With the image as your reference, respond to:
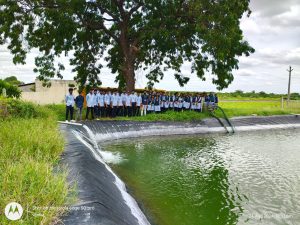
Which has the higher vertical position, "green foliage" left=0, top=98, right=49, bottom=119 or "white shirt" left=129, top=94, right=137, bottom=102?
"white shirt" left=129, top=94, right=137, bottom=102

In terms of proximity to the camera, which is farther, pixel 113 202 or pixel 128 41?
pixel 128 41

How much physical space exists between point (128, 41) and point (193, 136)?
795cm

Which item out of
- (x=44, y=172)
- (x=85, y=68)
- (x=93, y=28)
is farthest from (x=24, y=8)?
(x=44, y=172)

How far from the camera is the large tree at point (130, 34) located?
1980cm

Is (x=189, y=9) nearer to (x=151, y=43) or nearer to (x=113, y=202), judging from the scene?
(x=151, y=43)

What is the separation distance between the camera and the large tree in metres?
19.8

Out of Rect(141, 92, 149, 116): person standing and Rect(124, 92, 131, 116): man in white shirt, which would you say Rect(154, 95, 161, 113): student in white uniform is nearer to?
A: Rect(141, 92, 149, 116): person standing

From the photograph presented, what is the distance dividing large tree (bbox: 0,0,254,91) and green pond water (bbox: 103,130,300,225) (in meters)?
6.90

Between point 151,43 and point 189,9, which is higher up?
point 189,9

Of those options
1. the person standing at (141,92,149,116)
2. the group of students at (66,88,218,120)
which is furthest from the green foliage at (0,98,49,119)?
the person standing at (141,92,149,116)

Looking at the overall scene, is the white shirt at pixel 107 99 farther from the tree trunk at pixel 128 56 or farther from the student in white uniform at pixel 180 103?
the student in white uniform at pixel 180 103

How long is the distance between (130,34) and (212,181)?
1548cm

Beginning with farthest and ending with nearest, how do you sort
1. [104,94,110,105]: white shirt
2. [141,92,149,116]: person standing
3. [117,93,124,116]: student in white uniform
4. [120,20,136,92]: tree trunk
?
[120,20,136,92]: tree trunk
[141,92,149,116]: person standing
[117,93,124,116]: student in white uniform
[104,94,110,105]: white shirt

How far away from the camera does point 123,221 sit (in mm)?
4871
